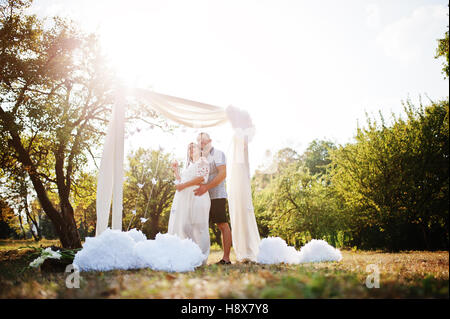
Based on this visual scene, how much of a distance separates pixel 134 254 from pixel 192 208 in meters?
1.34

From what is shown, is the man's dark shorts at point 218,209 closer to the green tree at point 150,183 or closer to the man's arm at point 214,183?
the man's arm at point 214,183

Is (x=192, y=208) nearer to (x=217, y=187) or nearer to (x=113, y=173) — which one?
(x=217, y=187)

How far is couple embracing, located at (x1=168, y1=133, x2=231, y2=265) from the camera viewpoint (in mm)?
5133

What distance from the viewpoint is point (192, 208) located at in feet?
17.0

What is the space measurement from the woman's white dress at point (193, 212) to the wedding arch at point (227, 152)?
0.97m

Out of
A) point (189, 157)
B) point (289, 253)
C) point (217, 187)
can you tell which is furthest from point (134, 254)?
point (289, 253)

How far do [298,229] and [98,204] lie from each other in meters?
9.85

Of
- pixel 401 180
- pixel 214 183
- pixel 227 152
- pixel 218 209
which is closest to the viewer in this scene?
pixel 214 183

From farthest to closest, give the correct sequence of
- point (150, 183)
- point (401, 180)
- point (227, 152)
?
point (150, 183)
point (401, 180)
point (227, 152)

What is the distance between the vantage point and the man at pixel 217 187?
17.5 ft

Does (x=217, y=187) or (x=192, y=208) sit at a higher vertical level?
(x=217, y=187)

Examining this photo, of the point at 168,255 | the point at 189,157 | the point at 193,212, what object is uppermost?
the point at 189,157

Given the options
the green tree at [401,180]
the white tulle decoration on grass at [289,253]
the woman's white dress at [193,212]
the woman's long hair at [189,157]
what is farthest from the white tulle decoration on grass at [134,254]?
the green tree at [401,180]
